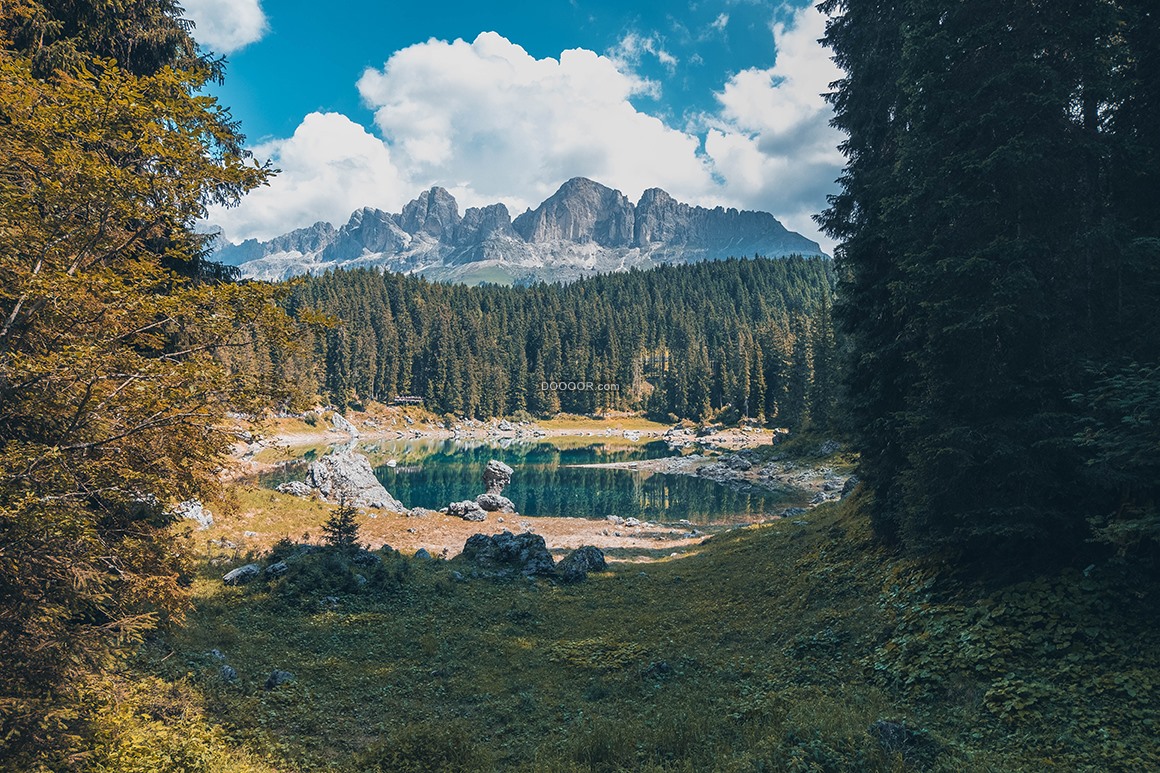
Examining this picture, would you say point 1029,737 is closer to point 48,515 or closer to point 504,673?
point 504,673

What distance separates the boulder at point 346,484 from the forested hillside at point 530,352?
6903 centimetres

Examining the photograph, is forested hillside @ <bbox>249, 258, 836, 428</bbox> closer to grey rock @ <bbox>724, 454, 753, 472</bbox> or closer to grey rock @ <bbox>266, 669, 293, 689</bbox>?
grey rock @ <bbox>724, 454, 753, 472</bbox>

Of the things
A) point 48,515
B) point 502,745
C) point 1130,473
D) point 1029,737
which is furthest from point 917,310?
point 48,515

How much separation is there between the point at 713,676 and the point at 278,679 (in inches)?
363

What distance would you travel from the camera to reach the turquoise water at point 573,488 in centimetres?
4506

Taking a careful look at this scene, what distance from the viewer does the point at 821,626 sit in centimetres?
1355

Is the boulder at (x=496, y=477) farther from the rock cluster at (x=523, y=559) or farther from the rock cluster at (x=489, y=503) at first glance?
the rock cluster at (x=523, y=559)

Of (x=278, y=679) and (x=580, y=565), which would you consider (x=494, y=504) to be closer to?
(x=580, y=565)

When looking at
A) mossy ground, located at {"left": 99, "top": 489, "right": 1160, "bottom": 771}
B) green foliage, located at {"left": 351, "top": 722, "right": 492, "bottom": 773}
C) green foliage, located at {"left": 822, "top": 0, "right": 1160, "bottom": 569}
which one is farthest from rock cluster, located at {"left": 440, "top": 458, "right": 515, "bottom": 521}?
green foliage, located at {"left": 822, "top": 0, "right": 1160, "bottom": 569}

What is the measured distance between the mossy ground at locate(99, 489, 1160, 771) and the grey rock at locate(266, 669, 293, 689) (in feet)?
0.78

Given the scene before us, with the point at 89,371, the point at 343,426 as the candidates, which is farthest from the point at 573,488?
the point at 343,426

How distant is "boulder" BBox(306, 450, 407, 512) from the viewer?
118ft

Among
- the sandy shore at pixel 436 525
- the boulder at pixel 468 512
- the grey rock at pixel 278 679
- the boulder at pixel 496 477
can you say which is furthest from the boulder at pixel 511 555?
the boulder at pixel 496 477

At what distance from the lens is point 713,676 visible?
1209 centimetres
